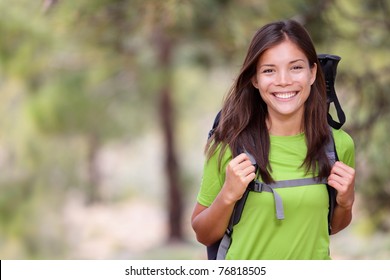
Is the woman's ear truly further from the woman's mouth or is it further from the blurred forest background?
the blurred forest background

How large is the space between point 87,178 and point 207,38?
187 inches

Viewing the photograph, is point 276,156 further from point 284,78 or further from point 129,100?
point 129,100

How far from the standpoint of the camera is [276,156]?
4.11 feet

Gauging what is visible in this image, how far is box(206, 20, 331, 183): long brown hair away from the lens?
4.09 feet

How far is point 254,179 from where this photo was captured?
121 centimetres

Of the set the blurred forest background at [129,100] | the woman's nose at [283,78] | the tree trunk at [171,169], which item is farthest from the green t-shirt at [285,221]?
the tree trunk at [171,169]

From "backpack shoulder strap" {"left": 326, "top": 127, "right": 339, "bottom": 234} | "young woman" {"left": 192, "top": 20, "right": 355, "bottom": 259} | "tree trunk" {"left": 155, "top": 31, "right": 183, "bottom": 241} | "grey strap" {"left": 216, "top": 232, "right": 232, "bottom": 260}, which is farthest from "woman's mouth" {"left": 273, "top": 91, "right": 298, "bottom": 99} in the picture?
"tree trunk" {"left": 155, "top": 31, "right": 183, "bottom": 241}

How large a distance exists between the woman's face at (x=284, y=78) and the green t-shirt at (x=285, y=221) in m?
0.07

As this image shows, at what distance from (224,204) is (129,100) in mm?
6899

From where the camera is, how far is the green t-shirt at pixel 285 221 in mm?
1213

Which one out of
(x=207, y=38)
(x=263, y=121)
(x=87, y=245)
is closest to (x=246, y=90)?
(x=263, y=121)

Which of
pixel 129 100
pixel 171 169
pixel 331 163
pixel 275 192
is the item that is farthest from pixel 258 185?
pixel 129 100

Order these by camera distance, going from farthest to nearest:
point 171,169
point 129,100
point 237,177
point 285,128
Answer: point 129,100 → point 171,169 → point 285,128 → point 237,177

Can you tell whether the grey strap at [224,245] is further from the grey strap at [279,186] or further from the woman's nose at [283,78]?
the woman's nose at [283,78]
